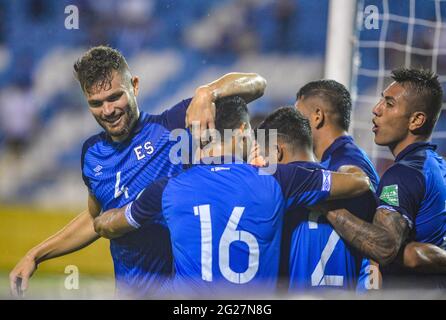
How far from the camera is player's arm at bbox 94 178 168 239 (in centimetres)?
365

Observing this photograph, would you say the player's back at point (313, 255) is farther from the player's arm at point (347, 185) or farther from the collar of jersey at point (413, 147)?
the collar of jersey at point (413, 147)

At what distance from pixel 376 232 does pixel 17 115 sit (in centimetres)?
183

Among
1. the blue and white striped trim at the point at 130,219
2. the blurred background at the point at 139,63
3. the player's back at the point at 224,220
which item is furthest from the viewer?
the blurred background at the point at 139,63

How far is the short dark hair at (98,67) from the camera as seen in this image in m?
3.73

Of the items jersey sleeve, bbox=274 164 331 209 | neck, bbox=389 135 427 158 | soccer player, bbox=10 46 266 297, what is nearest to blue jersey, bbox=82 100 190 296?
soccer player, bbox=10 46 266 297

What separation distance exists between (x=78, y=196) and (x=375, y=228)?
57.2 inches

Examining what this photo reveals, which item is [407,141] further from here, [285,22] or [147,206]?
[147,206]

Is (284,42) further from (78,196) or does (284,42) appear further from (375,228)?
(78,196)

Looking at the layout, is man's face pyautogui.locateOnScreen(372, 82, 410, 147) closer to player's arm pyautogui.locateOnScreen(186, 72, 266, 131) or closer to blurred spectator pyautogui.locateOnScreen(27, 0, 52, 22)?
player's arm pyautogui.locateOnScreen(186, 72, 266, 131)

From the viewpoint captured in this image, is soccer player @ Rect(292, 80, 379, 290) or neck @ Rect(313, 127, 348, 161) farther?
neck @ Rect(313, 127, 348, 161)

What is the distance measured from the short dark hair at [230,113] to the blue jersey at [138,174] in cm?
19

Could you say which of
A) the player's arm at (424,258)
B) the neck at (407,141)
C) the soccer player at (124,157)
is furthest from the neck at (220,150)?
the player's arm at (424,258)

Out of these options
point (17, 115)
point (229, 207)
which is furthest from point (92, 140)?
point (229, 207)

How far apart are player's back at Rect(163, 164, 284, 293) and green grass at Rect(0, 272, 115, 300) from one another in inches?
18.7
